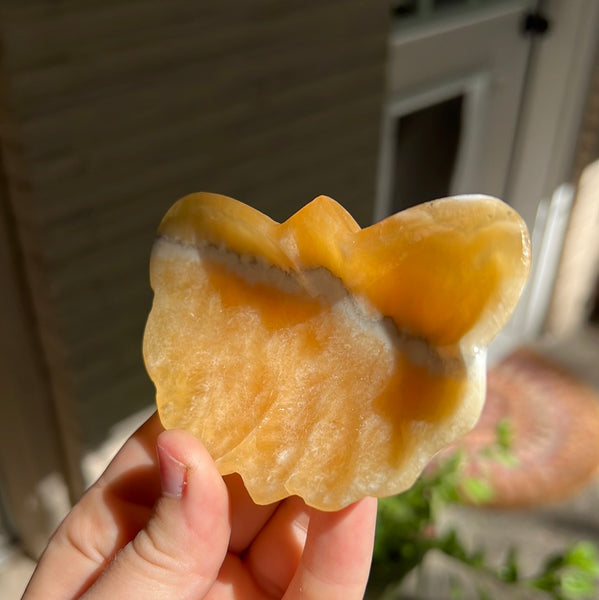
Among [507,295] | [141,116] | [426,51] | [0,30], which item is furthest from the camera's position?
[426,51]

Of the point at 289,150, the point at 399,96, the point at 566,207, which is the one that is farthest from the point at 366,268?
the point at 566,207

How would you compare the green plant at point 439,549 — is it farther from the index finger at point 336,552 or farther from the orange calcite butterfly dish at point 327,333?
the orange calcite butterfly dish at point 327,333

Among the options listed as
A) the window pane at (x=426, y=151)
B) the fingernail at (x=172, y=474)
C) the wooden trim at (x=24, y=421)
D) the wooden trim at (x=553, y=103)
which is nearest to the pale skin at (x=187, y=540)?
the fingernail at (x=172, y=474)

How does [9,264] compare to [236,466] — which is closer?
[236,466]

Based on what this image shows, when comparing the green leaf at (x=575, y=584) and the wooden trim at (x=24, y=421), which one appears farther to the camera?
the wooden trim at (x=24, y=421)

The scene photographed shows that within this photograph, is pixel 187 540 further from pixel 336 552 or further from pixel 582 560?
pixel 582 560

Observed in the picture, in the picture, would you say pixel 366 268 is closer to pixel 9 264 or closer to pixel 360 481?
pixel 360 481
